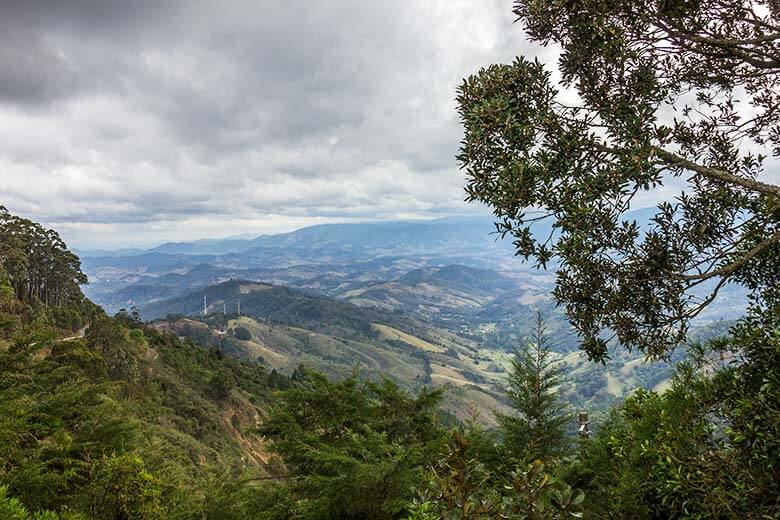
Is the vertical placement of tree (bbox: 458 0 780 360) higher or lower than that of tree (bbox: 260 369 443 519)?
higher

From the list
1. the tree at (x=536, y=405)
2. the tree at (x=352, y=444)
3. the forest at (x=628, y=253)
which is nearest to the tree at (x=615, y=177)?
the forest at (x=628, y=253)

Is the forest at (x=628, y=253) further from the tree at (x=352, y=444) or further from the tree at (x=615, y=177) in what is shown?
the tree at (x=352, y=444)

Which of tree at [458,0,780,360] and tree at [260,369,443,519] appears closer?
tree at [458,0,780,360]

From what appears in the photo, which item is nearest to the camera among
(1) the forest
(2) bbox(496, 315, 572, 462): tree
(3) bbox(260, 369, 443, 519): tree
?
(1) the forest

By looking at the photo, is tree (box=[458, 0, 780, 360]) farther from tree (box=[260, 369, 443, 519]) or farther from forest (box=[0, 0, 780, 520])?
tree (box=[260, 369, 443, 519])

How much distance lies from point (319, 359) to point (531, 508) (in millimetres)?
177005

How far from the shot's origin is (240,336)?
160 m

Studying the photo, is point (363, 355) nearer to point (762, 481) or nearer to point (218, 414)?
point (218, 414)

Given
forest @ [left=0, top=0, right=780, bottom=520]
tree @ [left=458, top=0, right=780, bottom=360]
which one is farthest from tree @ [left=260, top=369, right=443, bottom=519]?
tree @ [left=458, top=0, right=780, bottom=360]

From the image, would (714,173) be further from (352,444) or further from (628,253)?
(352,444)

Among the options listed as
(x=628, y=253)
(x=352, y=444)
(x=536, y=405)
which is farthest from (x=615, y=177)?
(x=536, y=405)

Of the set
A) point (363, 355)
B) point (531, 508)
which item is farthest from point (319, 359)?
point (531, 508)

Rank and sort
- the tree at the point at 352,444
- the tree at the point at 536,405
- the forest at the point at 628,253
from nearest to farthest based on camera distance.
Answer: the forest at the point at 628,253 < the tree at the point at 352,444 < the tree at the point at 536,405

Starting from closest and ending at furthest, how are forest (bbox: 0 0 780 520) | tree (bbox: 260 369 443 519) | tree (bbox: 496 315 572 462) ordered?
forest (bbox: 0 0 780 520) → tree (bbox: 260 369 443 519) → tree (bbox: 496 315 572 462)
